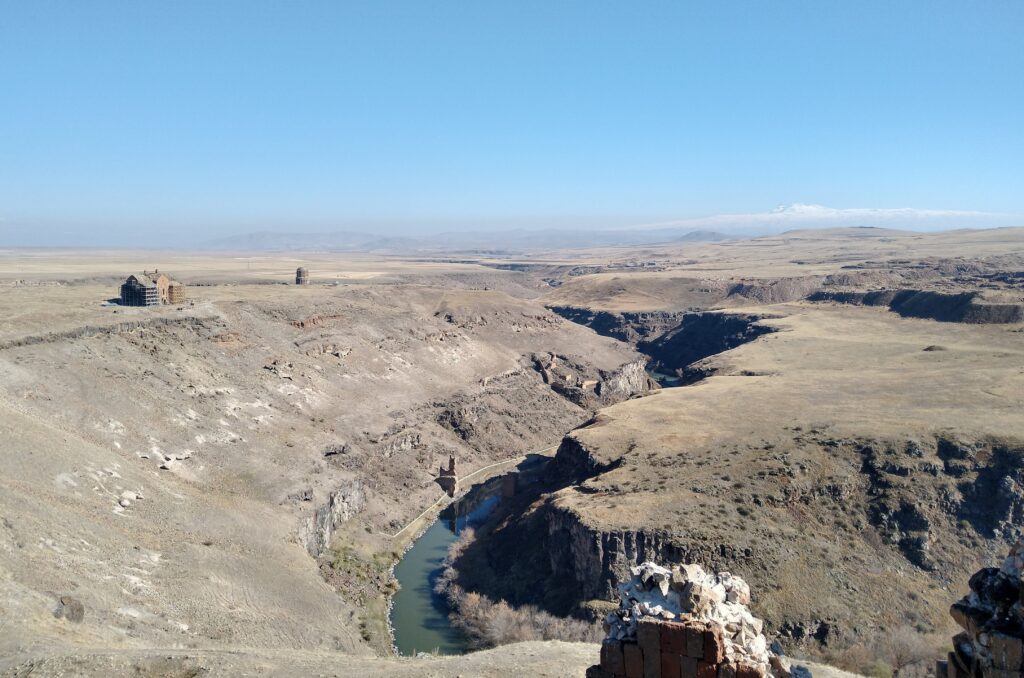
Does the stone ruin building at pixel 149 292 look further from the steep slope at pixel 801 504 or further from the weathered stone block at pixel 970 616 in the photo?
the weathered stone block at pixel 970 616

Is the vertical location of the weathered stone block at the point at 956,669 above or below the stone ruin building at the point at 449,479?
above

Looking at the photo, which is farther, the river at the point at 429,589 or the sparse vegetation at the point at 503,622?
the river at the point at 429,589

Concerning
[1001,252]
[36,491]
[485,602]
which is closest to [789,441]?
[485,602]

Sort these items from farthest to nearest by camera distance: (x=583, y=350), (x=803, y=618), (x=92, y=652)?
(x=583, y=350)
(x=803, y=618)
(x=92, y=652)

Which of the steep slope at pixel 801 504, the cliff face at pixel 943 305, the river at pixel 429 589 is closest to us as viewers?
the steep slope at pixel 801 504

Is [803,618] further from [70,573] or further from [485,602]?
[70,573]

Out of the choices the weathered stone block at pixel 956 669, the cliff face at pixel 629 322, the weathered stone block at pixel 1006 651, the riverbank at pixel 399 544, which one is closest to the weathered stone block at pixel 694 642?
the weathered stone block at pixel 956 669
